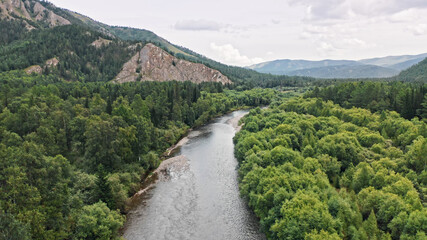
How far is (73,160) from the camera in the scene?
195 ft

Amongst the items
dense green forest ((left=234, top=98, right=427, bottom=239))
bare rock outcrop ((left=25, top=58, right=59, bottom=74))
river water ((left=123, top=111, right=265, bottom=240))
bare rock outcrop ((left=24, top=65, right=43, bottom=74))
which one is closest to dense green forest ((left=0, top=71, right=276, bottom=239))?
river water ((left=123, top=111, right=265, bottom=240))

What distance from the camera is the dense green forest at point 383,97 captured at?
3401 inches

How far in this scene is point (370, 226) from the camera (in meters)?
34.0

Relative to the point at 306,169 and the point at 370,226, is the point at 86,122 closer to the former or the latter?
the point at 306,169

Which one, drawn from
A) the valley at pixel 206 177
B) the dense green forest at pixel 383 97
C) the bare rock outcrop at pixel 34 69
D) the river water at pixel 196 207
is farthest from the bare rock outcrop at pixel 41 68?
the dense green forest at pixel 383 97

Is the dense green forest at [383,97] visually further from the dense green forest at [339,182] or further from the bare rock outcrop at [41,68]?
the bare rock outcrop at [41,68]

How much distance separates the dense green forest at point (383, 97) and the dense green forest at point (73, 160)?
69.4 metres

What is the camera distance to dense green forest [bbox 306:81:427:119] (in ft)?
283

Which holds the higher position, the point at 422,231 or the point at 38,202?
the point at 38,202

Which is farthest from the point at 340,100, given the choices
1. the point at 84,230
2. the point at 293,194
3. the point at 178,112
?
the point at 84,230

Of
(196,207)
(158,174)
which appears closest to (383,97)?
(196,207)

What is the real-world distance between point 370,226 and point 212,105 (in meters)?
114

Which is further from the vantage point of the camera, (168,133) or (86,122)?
(168,133)

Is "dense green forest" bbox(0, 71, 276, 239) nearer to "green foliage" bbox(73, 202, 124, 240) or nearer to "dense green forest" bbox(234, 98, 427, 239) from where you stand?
"green foliage" bbox(73, 202, 124, 240)
